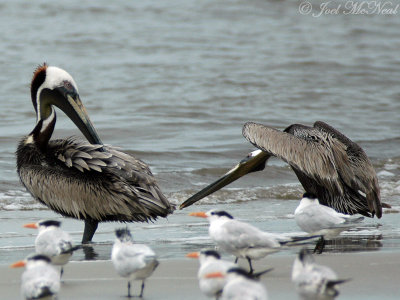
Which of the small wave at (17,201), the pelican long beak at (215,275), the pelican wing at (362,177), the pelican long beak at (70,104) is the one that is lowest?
the pelican long beak at (215,275)

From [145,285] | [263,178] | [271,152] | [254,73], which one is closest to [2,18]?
[254,73]

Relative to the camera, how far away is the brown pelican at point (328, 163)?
6508 mm

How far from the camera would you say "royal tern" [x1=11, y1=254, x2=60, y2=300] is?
3838mm

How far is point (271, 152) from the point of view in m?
6.64

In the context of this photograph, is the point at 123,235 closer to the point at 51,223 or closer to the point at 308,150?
the point at 51,223

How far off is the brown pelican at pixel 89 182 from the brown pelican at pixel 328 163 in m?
1.01

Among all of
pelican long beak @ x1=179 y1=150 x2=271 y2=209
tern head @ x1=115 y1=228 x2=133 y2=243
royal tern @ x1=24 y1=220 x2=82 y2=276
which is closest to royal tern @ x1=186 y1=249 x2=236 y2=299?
tern head @ x1=115 y1=228 x2=133 y2=243

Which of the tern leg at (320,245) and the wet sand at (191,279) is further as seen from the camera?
the tern leg at (320,245)

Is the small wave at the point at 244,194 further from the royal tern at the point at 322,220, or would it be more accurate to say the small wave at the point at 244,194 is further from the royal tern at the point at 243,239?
the royal tern at the point at 243,239

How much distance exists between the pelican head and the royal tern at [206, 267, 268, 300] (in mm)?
3870

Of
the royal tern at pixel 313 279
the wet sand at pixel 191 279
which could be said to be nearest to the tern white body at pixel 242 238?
the wet sand at pixel 191 279

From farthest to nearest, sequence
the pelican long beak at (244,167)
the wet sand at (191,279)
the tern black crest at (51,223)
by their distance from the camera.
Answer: the pelican long beak at (244,167), the tern black crest at (51,223), the wet sand at (191,279)

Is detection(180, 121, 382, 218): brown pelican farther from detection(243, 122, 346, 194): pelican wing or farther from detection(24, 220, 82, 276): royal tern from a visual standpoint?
detection(24, 220, 82, 276): royal tern

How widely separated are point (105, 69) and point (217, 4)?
896cm
